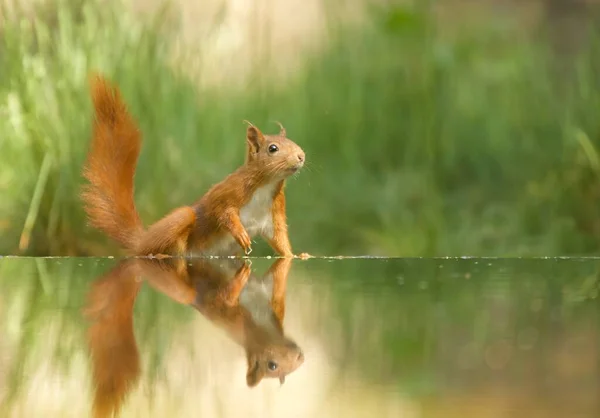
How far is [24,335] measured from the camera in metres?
1.66

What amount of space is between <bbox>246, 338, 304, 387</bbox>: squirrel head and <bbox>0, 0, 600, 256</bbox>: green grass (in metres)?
2.60

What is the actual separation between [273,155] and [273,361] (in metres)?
2.18

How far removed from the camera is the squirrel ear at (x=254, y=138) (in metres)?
3.58

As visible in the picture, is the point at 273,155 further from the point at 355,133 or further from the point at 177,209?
the point at 355,133

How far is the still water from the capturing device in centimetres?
110

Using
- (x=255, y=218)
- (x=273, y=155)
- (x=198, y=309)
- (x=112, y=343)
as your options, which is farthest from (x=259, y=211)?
(x=112, y=343)

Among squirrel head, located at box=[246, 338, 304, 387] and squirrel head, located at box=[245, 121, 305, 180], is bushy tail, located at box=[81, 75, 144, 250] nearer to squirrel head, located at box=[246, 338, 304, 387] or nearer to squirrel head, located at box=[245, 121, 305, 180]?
squirrel head, located at box=[245, 121, 305, 180]

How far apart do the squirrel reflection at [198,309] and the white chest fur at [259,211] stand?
261 mm

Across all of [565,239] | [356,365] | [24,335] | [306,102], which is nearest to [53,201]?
[306,102]

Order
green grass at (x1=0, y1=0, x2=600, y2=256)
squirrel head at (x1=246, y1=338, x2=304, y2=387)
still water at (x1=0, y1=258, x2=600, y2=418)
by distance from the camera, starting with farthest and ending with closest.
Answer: green grass at (x1=0, y1=0, x2=600, y2=256), squirrel head at (x1=246, y1=338, x2=304, y2=387), still water at (x1=0, y1=258, x2=600, y2=418)

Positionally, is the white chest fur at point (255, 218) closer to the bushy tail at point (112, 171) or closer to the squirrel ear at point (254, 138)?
the squirrel ear at point (254, 138)

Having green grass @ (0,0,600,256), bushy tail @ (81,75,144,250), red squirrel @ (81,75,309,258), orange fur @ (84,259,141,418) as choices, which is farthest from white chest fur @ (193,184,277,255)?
orange fur @ (84,259,141,418)

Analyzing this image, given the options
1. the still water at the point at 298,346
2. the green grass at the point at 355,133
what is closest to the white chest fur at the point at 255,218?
the green grass at the point at 355,133

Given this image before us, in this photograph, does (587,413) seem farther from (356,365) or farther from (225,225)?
(225,225)
